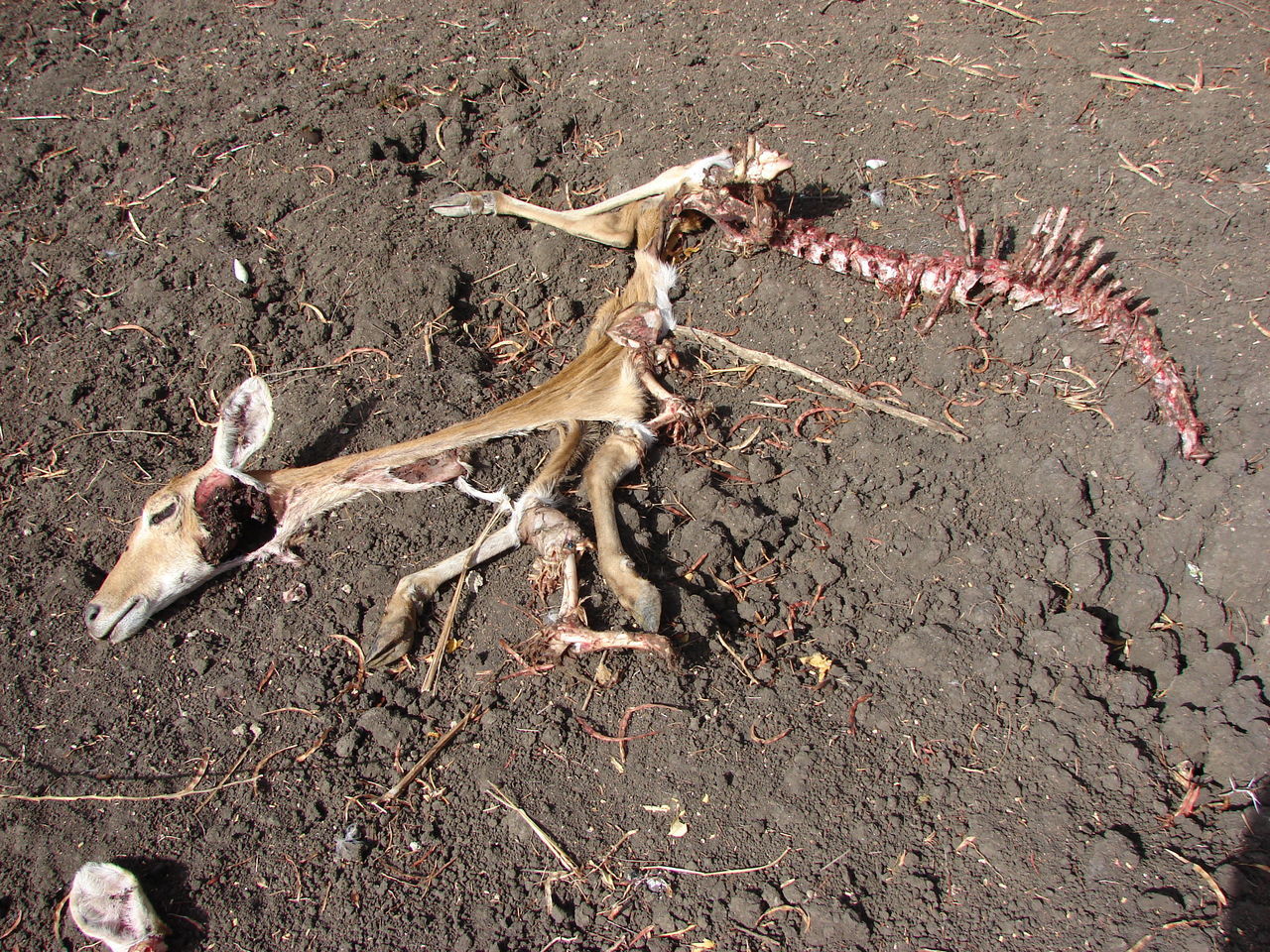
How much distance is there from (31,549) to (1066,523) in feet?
13.7

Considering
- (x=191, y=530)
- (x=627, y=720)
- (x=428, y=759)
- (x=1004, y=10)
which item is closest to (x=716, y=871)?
(x=627, y=720)

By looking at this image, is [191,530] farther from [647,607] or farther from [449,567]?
[647,607]

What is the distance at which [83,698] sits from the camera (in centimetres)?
295

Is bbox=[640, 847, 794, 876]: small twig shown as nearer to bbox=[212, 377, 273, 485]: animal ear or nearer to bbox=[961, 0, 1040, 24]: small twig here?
bbox=[212, 377, 273, 485]: animal ear

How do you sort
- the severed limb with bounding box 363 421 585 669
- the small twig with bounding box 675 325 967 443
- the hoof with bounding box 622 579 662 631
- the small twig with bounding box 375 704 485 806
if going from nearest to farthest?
the small twig with bounding box 375 704 485 806
the hoof with bounding box 622 579 662 631
the severed limb with bounding box 363 421 585 669
the small twig with bounding box 675 325 967 443

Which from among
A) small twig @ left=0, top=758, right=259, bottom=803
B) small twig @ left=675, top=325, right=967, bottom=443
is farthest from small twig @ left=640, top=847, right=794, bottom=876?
small twig @ left=675, top=325, right=967, bottom=443

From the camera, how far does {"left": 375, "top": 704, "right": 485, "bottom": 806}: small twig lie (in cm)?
267

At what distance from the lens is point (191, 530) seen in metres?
3.11

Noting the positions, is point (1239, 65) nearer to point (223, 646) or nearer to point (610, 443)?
point (610, 443)

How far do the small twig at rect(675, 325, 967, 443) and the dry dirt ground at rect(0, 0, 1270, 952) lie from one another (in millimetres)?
65

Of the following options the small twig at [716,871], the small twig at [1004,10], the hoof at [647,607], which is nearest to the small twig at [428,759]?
the hoof at [647,607]

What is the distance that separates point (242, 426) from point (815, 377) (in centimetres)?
240

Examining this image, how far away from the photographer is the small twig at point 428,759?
2.67 meters

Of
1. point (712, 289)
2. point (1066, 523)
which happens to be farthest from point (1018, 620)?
point (712, 289)
